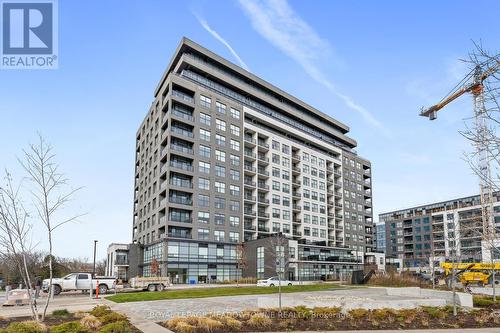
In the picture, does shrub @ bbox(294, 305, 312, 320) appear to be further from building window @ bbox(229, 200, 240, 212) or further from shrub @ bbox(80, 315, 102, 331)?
building window @ bbox(229, 200, 240, 212)

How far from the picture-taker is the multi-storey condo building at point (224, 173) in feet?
222

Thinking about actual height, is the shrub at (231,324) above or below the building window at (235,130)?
below

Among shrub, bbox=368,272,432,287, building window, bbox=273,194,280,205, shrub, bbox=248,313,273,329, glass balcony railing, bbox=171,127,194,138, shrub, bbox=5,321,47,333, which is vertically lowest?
shrub, bbox=368,272,432,287

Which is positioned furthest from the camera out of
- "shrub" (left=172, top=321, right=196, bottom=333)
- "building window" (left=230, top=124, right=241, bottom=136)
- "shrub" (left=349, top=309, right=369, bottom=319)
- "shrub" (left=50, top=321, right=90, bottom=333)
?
"building window" (left=230, top=124, right=241, bottom=136)

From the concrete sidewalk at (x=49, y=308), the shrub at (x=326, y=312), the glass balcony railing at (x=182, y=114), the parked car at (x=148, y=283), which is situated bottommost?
the parked car at (x=148, y=283)

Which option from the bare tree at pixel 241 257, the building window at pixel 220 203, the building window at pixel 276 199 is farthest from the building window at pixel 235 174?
the bare tree at pixel 241 257

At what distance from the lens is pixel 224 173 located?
73688 mm

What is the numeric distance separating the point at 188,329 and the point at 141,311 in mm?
7776

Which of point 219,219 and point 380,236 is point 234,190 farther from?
point 380,236

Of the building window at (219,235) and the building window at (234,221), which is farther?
the building window at (234,221)

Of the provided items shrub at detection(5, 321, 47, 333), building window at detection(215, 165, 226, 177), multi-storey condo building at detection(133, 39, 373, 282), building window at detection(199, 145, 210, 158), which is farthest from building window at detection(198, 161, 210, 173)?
shrub at detection(5, 321, 47, 333)

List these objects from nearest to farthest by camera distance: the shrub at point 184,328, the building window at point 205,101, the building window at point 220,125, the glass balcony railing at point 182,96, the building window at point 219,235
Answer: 1. the shrub at point 184,328
2. the glass balcony railing at point 182,96
3. the building window at point 219,235
4. the building window at point 205,101
5. the building window at point 220,125

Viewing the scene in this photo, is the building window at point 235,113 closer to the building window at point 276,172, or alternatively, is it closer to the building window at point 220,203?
the building window at point 276,172

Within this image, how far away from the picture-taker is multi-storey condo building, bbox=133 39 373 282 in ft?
222
